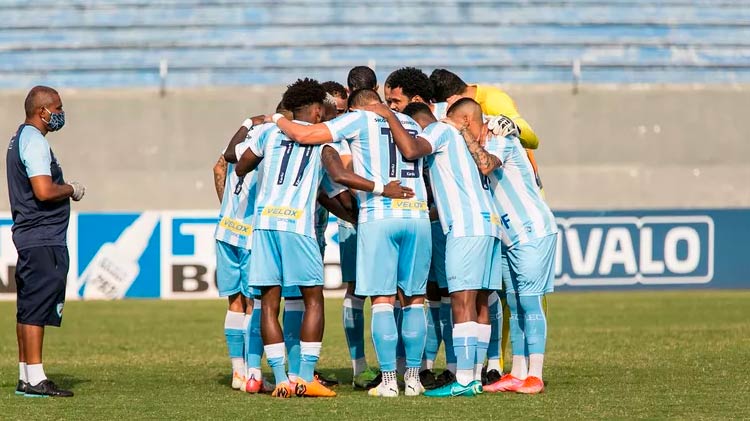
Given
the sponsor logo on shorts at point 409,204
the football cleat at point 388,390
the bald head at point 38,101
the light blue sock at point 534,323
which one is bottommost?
the football cleat at point 388,390

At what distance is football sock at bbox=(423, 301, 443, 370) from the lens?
385 inches

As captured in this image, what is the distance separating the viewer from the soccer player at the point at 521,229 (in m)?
9.06

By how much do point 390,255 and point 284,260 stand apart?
0.74 metres

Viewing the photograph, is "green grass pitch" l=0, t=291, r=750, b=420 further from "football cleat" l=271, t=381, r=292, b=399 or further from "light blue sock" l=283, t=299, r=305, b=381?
"light blue sock" l=283, t=299, r=305, b=381

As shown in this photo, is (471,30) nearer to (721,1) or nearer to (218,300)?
(721,1)

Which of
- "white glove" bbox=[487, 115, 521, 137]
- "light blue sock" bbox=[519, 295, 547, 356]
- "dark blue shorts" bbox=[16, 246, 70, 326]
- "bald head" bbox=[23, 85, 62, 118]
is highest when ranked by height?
"bald head" bbox=[23, 85, 62, 118]

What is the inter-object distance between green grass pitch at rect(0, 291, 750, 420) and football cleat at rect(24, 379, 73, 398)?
14 centimetres

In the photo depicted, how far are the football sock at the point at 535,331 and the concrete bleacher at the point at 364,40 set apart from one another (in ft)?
55.2

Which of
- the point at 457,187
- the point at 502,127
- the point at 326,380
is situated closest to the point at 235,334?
the point at 326,380

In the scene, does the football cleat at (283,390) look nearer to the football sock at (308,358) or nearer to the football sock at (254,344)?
the football sock at (308,358)

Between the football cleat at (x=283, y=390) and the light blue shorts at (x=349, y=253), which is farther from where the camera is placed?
the light blue shorts at (x=349, y=253)

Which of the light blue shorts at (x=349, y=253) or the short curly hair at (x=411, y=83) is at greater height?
the short curly hair at (x=411, y=83)

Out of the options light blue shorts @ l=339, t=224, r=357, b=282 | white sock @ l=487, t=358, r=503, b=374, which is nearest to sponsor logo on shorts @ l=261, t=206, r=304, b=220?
light blue shorts @ l=339, t=224, r=357, b=282

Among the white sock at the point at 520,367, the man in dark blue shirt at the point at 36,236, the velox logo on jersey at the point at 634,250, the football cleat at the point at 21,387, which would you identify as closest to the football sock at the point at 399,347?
the white sock at the point at 520,367
